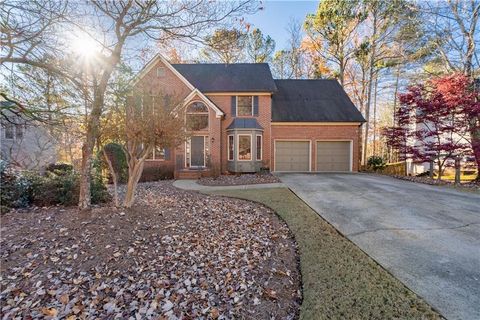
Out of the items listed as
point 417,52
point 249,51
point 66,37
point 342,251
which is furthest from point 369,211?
point 249,51

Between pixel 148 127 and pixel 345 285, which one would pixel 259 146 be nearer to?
pixel 148 127

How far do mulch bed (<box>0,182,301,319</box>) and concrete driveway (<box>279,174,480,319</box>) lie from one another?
1457 millimetres

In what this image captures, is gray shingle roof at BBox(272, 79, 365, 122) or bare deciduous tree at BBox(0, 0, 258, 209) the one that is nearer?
bare deciduous tree at BBox(0, 0, 258, 209)

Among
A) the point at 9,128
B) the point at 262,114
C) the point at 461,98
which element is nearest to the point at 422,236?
the point at 9,128

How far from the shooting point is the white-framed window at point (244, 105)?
15930 mm

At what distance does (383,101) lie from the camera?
2592cm

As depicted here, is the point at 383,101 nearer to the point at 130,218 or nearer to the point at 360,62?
the point at 360,62

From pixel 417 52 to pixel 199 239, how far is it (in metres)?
19.9

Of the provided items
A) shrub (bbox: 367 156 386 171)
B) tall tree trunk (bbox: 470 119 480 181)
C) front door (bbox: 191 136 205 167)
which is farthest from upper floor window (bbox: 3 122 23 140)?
shrub (bbox: 367 156 386 171)

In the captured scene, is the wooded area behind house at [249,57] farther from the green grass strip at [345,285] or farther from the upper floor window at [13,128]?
the green grass strip at [345,285]

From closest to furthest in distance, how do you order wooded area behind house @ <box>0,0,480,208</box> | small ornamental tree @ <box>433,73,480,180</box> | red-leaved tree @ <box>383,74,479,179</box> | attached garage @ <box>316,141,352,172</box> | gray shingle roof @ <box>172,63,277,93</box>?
1. wooded area behind house @ <box>0,0,480,208</box>
2. small ornamental tree @ <box>433,73,480,180</box>
3. red-leaved tree @ <box>383,74,479,179</box>
4. gray shingle roof @ <box>172,63,277,93</box>
5. attached garage @ <box>316,141,352,172</box>

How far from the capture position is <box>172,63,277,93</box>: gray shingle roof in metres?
15.9

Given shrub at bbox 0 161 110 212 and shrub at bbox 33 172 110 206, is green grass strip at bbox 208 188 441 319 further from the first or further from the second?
shrub at bbox 0 161 110 212

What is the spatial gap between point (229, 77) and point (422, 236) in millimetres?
15110
